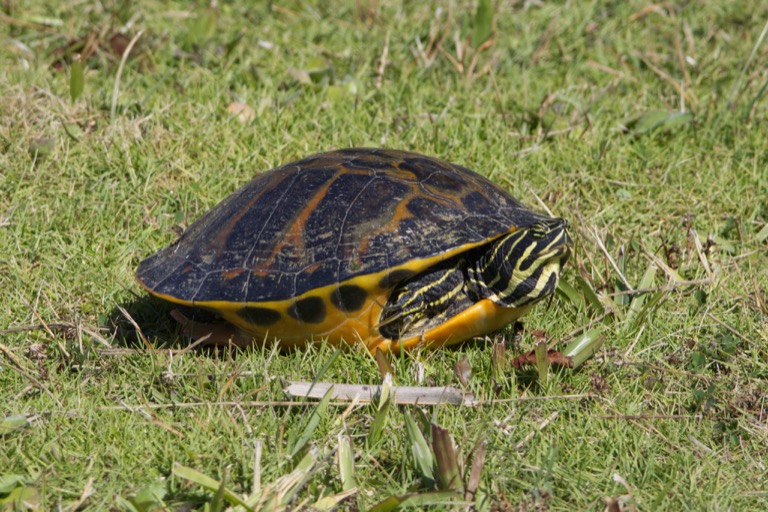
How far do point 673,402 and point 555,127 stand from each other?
2.36m

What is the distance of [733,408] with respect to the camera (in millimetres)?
3516

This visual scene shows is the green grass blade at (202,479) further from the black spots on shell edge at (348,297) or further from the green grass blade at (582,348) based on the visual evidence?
the green grass blade at (582,348)

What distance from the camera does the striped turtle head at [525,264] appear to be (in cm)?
371

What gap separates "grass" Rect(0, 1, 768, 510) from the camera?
318 cm

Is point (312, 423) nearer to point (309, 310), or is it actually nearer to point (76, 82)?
point (309, 310)

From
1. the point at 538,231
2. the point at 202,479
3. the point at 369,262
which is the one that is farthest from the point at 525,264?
the point at 202,479

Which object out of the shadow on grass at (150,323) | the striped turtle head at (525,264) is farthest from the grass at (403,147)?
the striped turtle head at (525,264)

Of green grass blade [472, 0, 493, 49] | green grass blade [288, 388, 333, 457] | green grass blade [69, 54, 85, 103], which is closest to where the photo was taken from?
green grass blade [288, 388, 333, 457]

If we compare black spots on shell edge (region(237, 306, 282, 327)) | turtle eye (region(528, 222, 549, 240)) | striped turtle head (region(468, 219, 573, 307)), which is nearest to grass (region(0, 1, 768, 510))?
black spots on shell edge (region(237, 306, 282, 327))

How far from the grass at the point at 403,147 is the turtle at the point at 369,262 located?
0.17 m

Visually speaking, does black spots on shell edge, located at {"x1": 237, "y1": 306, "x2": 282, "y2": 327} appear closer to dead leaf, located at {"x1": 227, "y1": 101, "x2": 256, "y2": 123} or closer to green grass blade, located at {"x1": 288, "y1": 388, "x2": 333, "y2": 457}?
green grass blade, located at {"x1": 288, "y1": 388, "x2": 333, "y2": 457}

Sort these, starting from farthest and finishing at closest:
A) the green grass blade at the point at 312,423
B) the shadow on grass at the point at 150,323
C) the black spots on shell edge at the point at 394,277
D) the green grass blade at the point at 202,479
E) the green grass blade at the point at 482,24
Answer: the green grass blade at the point at 482,24 → the shadow on grass at the point at 150,323 → the black spots on shell edge at the point at 394,277 → the green grass blade at the point at 312,423 → the green grass blade at the point at 202,479

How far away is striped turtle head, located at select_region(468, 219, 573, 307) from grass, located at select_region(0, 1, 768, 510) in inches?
11.5

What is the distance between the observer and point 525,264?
12.2 ft
